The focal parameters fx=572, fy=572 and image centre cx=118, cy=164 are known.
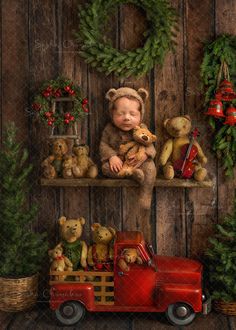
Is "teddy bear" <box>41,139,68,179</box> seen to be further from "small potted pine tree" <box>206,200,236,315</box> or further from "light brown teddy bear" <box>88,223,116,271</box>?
"small potted pine tree" <box>206,200,236,315</box>

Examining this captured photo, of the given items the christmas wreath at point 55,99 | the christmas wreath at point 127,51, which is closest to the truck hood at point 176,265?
the christmas wreath at point 55,99

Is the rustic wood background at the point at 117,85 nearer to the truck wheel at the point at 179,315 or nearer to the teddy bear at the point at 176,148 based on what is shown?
the teddy bear at the point at 176,148

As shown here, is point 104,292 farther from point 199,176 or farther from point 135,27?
point 135,27

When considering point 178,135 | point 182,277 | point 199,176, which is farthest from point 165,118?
point 182,277

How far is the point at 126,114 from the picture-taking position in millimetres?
3473

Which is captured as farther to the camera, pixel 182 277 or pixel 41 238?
pixel 41 238

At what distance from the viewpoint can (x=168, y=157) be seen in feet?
11.7

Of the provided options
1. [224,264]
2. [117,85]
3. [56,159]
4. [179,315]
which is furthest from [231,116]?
[179,315]

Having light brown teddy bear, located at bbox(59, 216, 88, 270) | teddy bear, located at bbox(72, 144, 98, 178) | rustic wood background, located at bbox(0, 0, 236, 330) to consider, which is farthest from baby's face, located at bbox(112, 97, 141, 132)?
light brown teddy bear, located at bbox(59, 216, 88, 270)

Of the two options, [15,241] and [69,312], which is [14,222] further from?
[69,312]

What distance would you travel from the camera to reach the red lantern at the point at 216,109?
3445mm

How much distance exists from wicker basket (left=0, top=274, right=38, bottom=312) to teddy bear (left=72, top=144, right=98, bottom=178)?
0.71m

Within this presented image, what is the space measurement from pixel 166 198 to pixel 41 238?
33.0 inches

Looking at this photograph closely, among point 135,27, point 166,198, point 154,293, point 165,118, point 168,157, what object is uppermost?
point 135,27
